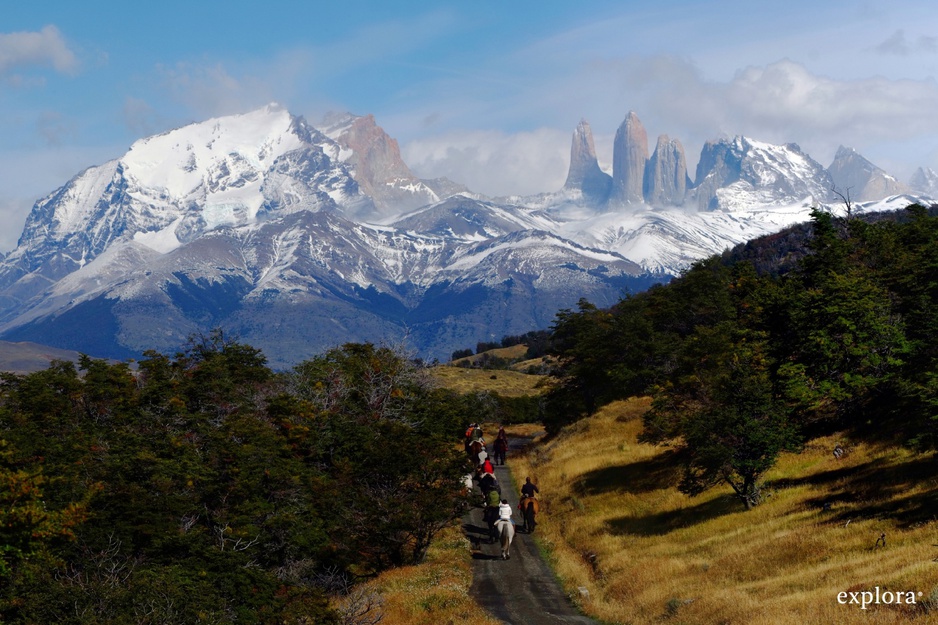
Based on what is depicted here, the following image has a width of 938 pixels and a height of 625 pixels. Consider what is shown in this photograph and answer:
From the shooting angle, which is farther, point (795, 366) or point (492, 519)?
point (795, 366)

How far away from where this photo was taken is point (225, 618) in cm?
2341

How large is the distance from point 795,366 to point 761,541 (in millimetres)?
14096

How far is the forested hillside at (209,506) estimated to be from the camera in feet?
80.0

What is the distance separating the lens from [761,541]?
96.0ft

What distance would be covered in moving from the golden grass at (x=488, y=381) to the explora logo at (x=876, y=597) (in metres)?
102

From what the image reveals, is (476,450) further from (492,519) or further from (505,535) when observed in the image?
(505,535)

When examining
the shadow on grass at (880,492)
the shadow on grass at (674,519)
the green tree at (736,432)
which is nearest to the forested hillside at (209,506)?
the shadow on grass at (674,519)

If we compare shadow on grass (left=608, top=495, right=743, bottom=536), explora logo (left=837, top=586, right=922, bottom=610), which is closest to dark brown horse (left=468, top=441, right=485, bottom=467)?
shadow on grass (left=608, top=495, right=743, bottom=536)

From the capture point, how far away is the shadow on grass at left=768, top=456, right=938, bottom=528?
2712cm

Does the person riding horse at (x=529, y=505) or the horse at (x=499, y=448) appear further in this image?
the horse at (x=499, y=448)

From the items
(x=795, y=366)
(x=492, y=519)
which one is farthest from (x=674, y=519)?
(x=795, y=366)

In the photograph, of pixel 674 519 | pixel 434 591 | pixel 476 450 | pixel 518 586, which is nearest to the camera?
pixel 434 591

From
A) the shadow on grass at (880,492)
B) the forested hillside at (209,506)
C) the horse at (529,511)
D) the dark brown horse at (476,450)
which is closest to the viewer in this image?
the forested hillside at (209,506)

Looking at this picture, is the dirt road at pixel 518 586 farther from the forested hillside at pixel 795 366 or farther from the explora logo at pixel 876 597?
the forested hillside at pixel 795 366
